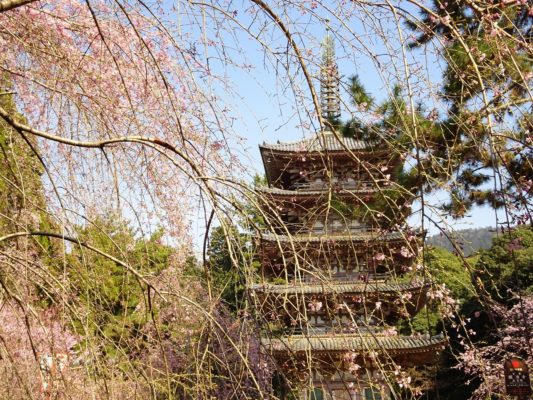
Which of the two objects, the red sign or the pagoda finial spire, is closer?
the pagoda finial spire

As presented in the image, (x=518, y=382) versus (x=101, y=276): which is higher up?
(x=101, y=276)

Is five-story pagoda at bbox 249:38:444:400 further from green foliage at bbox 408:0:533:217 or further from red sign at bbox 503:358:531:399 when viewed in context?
red sign at bbox 503:358:531:399

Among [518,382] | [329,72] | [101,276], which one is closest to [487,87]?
[329,72]

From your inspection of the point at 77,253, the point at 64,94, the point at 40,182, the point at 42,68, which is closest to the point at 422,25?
the point at 64,94

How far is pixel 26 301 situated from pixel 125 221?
354 mm

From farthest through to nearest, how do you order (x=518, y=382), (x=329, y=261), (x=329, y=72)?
1. (x=518, y=382)
2. (x=329, y=261)
3. (x=329, y=72)

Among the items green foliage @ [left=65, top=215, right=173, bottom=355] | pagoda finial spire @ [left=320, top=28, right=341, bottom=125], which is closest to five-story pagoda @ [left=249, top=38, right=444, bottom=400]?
pagoda finial spire @ [left=320, top=28, right=341, bottom=125]

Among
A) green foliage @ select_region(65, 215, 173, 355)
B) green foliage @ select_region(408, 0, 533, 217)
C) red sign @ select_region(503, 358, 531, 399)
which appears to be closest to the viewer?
green foliage @ select_region(408, 0, 533, 217)

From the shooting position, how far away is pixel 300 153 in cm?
249

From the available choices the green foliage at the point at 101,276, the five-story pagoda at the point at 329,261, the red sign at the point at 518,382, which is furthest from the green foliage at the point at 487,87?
the red sign at the point at 518,382

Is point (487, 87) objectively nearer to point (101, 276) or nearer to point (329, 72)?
point (329, 72)

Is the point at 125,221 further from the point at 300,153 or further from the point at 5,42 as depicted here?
the point at 300,153

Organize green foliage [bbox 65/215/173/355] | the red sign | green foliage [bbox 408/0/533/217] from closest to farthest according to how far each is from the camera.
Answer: green foliage [bbox 408/0/533/217] < green foliage [bbox 65/215/173/355] < the red sign

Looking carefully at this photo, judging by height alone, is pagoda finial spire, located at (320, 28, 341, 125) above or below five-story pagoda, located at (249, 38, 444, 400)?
above
